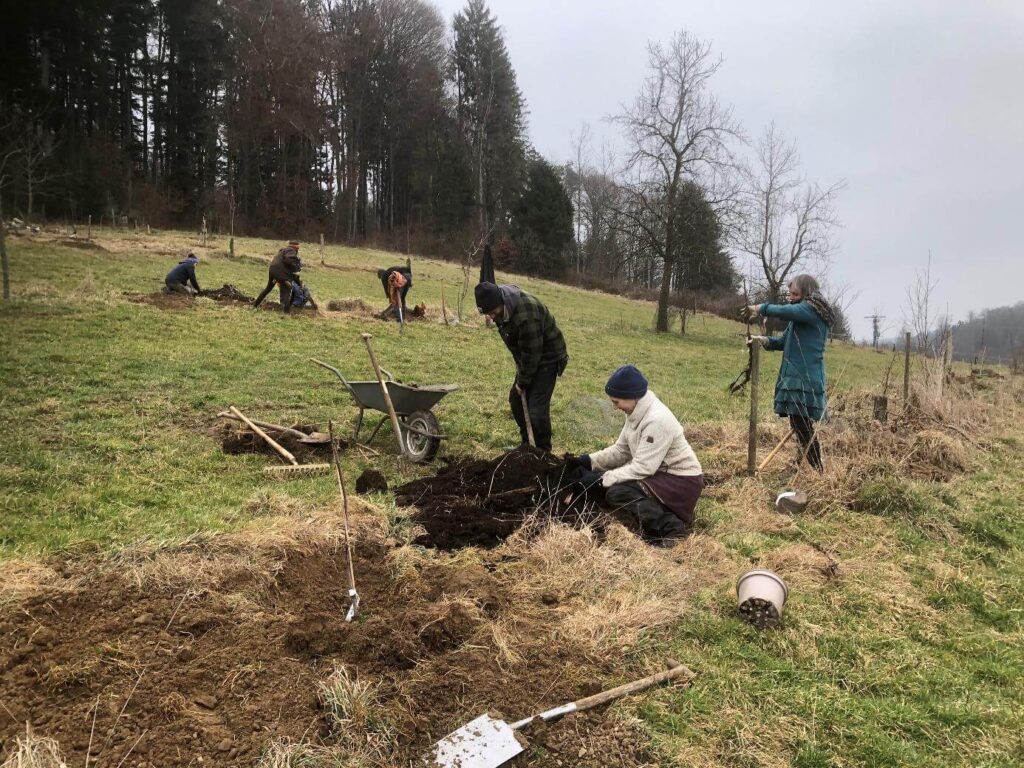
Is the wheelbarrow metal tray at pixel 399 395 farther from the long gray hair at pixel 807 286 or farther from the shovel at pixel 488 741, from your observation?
the shovel at pixel 488 741

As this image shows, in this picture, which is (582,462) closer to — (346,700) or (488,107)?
(346,700)

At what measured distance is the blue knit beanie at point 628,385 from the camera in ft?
13.2

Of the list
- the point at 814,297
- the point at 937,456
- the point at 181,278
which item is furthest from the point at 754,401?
the point at 181,278

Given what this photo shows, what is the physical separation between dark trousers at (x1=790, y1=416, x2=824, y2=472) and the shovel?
3.38m

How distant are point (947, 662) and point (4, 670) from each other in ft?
13.2

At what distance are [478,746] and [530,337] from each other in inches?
132

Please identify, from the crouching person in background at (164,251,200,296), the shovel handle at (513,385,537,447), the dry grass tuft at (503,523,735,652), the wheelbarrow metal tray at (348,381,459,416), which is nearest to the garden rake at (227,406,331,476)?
the wheelbarrow metal tray at (348,381,459,416)

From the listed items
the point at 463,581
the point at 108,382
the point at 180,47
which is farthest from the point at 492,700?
the point at 180,47

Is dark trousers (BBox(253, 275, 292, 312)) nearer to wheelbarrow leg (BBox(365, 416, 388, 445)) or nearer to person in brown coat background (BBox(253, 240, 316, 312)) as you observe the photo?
person in brown coat background (BBox(253, 240, 316, 312))

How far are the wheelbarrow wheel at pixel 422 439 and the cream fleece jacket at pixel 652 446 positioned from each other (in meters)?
1.93

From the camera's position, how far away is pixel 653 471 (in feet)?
13.2

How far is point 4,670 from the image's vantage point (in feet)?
7.87

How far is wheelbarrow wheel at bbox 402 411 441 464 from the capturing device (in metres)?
5.58

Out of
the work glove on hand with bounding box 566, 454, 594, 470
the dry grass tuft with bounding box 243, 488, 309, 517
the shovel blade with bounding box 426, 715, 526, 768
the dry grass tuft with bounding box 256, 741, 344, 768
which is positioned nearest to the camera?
the dry grass tuft with bounding box 256, 741, 344, 768
